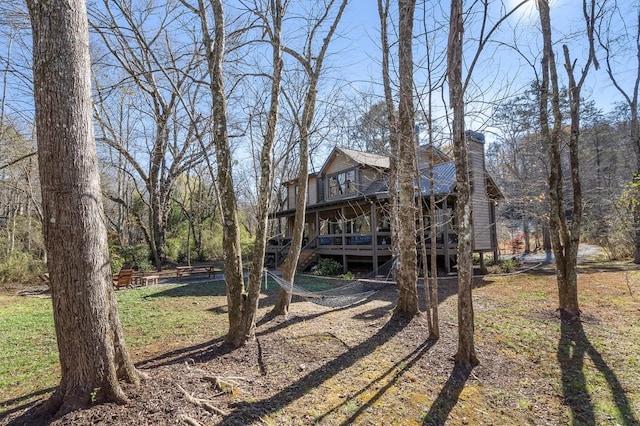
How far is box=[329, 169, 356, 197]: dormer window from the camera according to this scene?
54.1 ft

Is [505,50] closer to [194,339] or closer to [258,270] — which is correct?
[258,270]

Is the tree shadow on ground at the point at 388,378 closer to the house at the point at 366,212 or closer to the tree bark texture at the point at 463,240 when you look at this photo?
the tree bark texture at the point at 463,240

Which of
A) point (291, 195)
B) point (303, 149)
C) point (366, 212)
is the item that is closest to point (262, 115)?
point (303, 149)

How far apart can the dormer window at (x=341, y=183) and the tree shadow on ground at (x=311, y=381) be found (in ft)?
37.1

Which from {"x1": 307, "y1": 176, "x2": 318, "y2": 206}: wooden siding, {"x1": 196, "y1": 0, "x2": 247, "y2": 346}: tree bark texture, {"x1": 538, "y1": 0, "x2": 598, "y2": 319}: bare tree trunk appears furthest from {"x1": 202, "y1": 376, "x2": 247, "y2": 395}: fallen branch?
{"x1": 307, "y1": 176, "x2": 318, "y2": 206}: wooden siding

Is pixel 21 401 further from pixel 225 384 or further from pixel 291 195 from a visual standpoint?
pixel 291 195

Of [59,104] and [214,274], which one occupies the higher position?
[59,104]

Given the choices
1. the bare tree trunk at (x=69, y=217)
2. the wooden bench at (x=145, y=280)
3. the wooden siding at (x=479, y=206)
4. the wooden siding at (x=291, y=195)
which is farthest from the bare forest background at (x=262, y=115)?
the wooden siding at (x=291, y=195)

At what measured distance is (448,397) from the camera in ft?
11.6

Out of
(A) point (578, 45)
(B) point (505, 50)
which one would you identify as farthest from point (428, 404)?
(A) point (578, 45)

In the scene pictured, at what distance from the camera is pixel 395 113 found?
7223 millimetres

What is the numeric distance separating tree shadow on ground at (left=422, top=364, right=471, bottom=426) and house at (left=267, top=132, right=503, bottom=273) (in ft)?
24.5

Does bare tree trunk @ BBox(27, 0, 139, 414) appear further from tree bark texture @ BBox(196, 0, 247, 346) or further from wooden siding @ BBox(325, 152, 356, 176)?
wooden siding @ BBox(325, 152, 356, 176)

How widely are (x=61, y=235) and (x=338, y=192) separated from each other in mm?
15077
